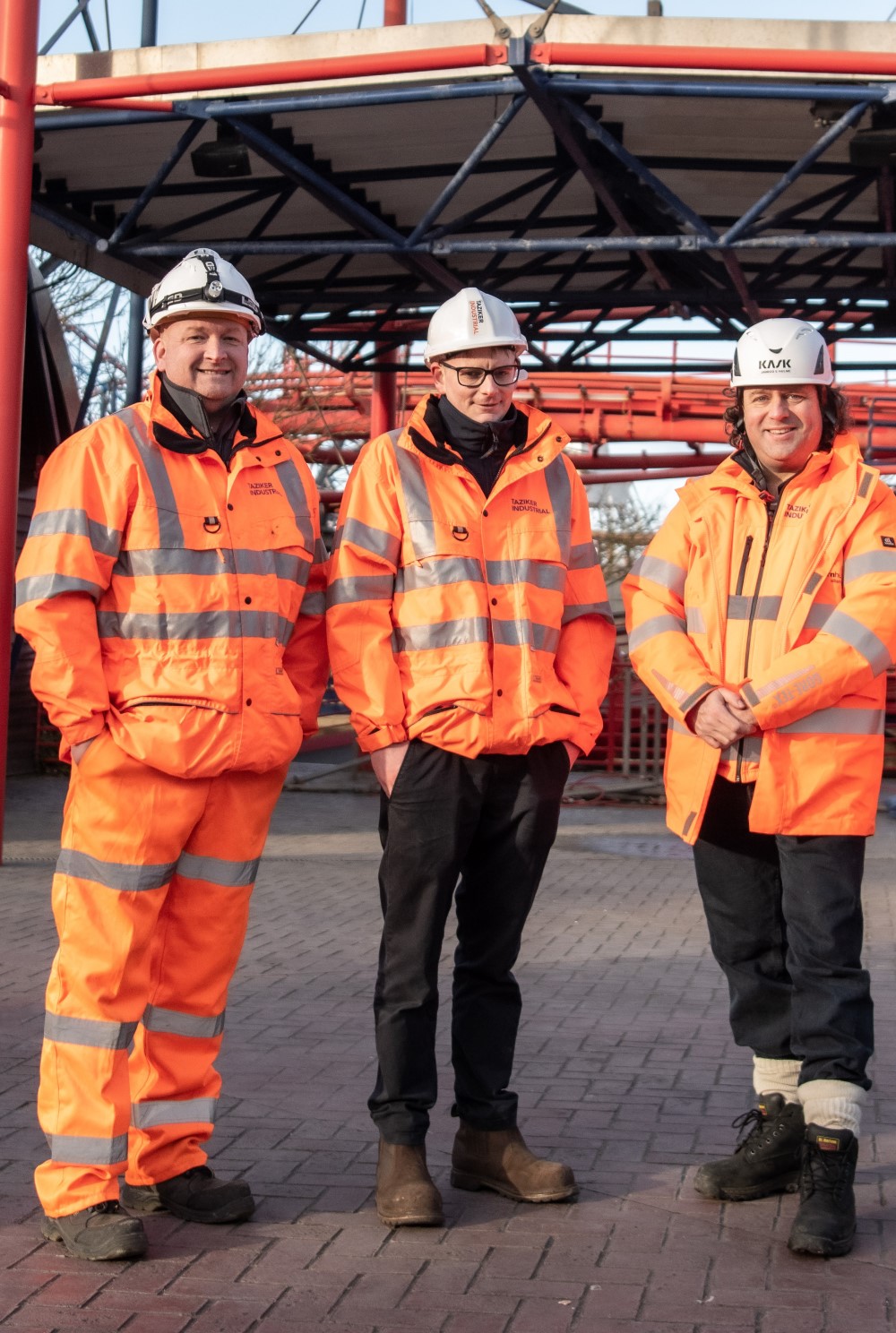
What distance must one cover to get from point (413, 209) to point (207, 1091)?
10677 millimetres

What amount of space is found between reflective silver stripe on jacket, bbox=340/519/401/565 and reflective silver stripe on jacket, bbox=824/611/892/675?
1151 mm

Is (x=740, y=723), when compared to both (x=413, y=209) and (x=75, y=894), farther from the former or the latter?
(x=413, y=209)

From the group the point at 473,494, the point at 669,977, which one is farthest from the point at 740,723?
the point at 669,977

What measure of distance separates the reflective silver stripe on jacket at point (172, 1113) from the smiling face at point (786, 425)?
2290 millimetres

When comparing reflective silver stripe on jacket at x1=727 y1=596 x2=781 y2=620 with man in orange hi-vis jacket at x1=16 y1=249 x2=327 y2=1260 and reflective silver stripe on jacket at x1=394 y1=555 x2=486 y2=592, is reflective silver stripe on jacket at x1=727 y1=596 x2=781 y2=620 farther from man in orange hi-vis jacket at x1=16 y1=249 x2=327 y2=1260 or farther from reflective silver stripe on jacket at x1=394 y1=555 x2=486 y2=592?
man in orange hi-vis jacket at x1=16 y1=249 x2=327 y2=1260

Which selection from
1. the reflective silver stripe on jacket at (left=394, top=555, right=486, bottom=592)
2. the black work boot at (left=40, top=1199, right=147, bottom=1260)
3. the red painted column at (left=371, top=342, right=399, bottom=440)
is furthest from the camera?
the red painted column at (left=371, top=342, right=399, bottom=440)

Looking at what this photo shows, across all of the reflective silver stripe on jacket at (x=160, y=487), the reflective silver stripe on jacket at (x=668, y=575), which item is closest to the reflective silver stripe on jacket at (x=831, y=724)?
the reflective silver stripe on jacket at (x=668, y=575)

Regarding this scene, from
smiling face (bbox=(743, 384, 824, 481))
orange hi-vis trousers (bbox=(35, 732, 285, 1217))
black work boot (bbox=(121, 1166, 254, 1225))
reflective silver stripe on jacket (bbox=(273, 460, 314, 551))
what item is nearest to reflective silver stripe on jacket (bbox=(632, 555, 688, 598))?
smiling face (bbox=(743, 384, 824, 481))

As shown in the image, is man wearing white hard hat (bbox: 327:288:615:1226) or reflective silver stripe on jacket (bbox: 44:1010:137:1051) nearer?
reflective silver stripe on jacket (bbox: 44:1010:137:1051)

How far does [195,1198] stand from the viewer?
4074 millimetres

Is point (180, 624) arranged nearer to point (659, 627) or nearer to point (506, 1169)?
point (659, 627)

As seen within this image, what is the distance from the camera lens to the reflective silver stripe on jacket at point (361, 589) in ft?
13.8

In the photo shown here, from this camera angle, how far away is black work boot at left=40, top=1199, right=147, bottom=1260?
12.3 feet

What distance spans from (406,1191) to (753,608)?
177cm
